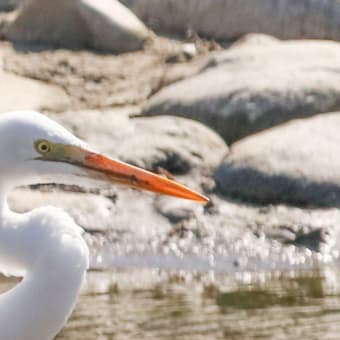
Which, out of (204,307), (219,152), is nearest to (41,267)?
(204,307)

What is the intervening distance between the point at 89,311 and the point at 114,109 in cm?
415

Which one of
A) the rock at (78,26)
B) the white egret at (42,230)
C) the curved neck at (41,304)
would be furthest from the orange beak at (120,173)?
the rock at (78,26)

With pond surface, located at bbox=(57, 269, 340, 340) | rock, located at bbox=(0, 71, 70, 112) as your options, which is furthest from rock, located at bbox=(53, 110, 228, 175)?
pond surface, located at bbox=(57, 269, 340, 340)

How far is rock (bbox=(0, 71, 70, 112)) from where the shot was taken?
1212cm

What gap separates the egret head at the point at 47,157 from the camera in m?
5.19

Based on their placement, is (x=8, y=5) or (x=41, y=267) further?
(x=8, y=5)

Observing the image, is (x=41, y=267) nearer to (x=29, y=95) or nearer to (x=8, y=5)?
(x=29, y=95)

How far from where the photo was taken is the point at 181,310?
27.4 feet

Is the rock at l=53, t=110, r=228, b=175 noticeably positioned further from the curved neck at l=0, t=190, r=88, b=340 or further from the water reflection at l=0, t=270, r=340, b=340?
the curved neck at l=0, t=190, r=88, b=340

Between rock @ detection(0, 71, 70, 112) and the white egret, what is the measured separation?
259 inches

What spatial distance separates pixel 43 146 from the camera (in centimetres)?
521

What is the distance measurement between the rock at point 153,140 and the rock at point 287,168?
A: 0.32 metres

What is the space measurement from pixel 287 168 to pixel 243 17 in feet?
14.3

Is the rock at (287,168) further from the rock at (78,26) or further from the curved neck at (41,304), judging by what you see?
the curved neck at (41,304)
